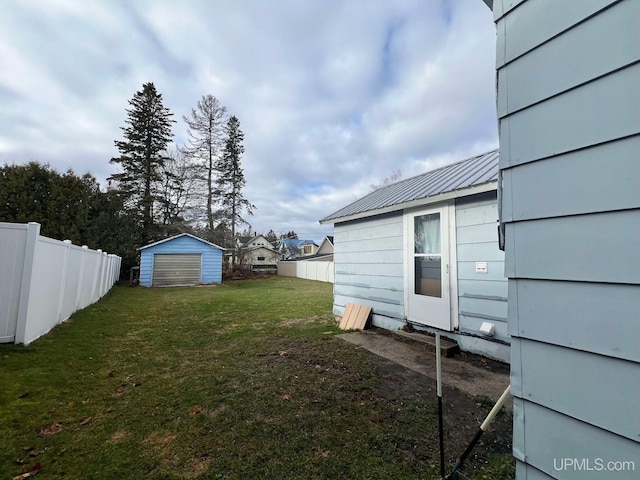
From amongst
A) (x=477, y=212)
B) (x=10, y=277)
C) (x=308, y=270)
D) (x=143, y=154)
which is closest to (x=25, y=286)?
(x=10, y=277)

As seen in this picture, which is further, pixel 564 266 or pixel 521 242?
pixel 521 242

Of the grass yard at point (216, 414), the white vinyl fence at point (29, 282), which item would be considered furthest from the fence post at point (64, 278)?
the grass yard at point (216, 414)

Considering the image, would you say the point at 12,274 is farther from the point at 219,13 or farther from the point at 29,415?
the point at 219,13

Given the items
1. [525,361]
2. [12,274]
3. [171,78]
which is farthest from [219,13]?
[525,361]

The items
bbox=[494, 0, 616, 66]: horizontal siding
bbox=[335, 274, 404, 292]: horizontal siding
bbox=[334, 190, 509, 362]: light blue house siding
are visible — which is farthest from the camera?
bbox=[335, 274, 404, 292]: horizontal siding

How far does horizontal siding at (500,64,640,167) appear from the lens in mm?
866

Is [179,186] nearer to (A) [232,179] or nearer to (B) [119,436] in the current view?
(A) [232,179]

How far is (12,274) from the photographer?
3.93 m

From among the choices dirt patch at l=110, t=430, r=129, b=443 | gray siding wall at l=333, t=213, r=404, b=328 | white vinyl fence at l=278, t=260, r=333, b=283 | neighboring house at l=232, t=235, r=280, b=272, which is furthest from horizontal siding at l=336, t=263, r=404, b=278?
neighboring house at l=232, t=235, r=280, b=272

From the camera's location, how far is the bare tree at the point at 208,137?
20984 mm

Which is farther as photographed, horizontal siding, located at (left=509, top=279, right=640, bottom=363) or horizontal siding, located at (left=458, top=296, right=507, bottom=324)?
horizontal siding, located at (left=458, top=296, right=507, bottom=324)

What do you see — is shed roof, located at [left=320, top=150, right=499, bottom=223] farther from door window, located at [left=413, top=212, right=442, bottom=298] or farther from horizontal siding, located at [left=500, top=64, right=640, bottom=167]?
horizontal siding, located at [left=500, top=64, right=640, bottom=167]

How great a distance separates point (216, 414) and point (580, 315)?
113 inches

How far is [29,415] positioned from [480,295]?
208 inches
